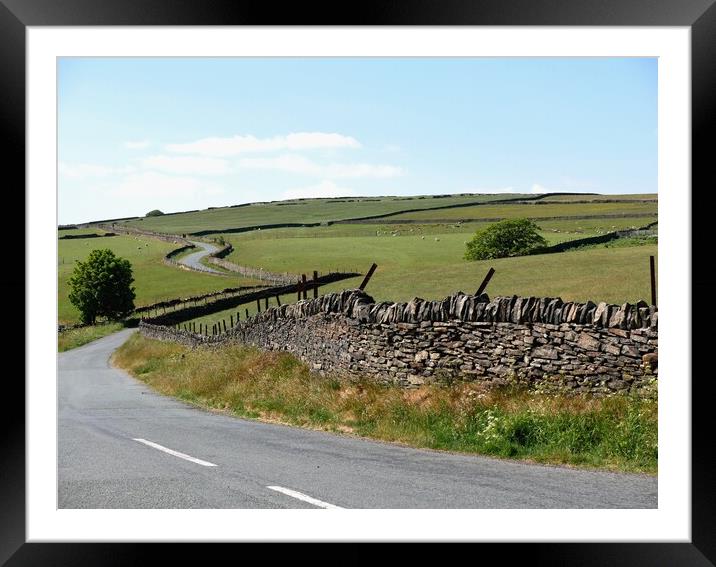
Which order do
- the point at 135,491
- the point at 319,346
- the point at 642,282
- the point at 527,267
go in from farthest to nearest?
the point at 527,267, the point at 642,282, the point at 319,346, the point at 135,491

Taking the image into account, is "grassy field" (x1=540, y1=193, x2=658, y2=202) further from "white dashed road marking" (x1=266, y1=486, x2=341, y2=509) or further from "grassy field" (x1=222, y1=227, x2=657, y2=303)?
"white dashed road marking" (x1=266, y1=486, x2=341, y2=509)

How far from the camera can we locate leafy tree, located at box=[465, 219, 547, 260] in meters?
69.8

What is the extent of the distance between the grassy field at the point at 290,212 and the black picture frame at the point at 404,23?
13896 centimetres

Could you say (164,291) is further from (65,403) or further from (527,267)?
(65,403)

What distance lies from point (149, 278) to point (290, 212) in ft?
285

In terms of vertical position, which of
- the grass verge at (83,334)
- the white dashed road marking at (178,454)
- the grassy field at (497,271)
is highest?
the grassy field at (497,271)

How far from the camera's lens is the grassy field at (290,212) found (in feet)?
493

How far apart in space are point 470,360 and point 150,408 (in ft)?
32.9

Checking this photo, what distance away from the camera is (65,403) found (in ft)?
75.5

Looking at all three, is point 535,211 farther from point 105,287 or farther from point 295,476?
point 295,476

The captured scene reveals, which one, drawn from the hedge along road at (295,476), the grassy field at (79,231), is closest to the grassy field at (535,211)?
the grassy field at (79,231)

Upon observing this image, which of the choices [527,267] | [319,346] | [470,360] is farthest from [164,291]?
[470,360]

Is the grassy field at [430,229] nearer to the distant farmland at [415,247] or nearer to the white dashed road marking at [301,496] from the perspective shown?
the distant farmland at [415,247]
